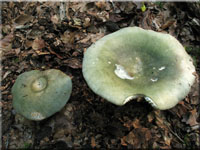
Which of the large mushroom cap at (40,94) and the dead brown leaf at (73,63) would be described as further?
the dead brown leaf at (73,63)

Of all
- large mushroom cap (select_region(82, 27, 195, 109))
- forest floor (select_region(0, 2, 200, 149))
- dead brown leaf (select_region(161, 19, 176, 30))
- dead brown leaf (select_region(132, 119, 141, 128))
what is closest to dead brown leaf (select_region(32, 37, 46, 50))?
forest floor (select_region(0, 2, 200, 149))

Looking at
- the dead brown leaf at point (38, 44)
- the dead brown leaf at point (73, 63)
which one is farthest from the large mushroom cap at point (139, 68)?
the dead brown leaf at point (38, 44)

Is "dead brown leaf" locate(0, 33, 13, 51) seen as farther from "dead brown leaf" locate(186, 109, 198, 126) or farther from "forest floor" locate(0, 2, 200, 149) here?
"dead brown leaf" locate(186, 109, 198, 126)

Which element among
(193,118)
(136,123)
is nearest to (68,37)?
(136,123)

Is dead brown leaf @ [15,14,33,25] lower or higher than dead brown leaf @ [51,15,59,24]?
lower

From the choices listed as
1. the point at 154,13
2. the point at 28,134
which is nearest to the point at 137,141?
the point at 28,134

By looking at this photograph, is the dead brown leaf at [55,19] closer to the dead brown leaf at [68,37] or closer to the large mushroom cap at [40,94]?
the dead brown leaf at [68,37]
